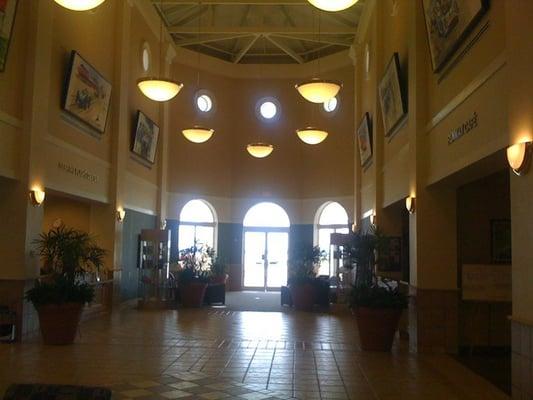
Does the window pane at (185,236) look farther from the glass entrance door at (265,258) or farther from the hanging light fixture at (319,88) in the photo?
the hanging light fixture at (319,88)

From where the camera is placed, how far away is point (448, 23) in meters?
7.66

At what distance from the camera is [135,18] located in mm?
15547

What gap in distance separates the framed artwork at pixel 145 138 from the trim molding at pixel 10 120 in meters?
5.62

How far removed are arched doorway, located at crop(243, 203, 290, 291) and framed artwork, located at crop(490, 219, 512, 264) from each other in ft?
40.4

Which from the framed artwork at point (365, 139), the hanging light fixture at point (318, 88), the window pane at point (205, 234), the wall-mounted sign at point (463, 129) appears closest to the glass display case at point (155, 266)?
the window pane at point (205, 234)

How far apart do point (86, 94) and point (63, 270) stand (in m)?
4.09

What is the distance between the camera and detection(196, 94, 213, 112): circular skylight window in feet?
67.1

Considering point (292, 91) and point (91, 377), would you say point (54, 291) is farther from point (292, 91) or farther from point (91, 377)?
point (292, 91)

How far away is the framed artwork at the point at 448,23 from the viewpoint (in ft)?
22.2

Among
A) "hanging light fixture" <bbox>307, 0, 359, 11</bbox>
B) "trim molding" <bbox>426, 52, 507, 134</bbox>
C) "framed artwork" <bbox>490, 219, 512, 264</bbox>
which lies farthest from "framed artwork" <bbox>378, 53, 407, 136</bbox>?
"hanging light fixture" <bbox>307, 0, 359, 11</bbox>

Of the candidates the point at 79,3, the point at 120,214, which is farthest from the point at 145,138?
the point at 79,3

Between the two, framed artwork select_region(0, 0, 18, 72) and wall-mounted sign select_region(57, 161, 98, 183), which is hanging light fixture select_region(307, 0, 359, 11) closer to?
framed artwork select_region(0, 0, 18, 72)

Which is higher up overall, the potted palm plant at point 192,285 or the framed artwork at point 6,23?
the framed artwork at point 6,23

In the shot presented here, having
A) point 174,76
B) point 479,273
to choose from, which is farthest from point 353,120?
point 479,273
